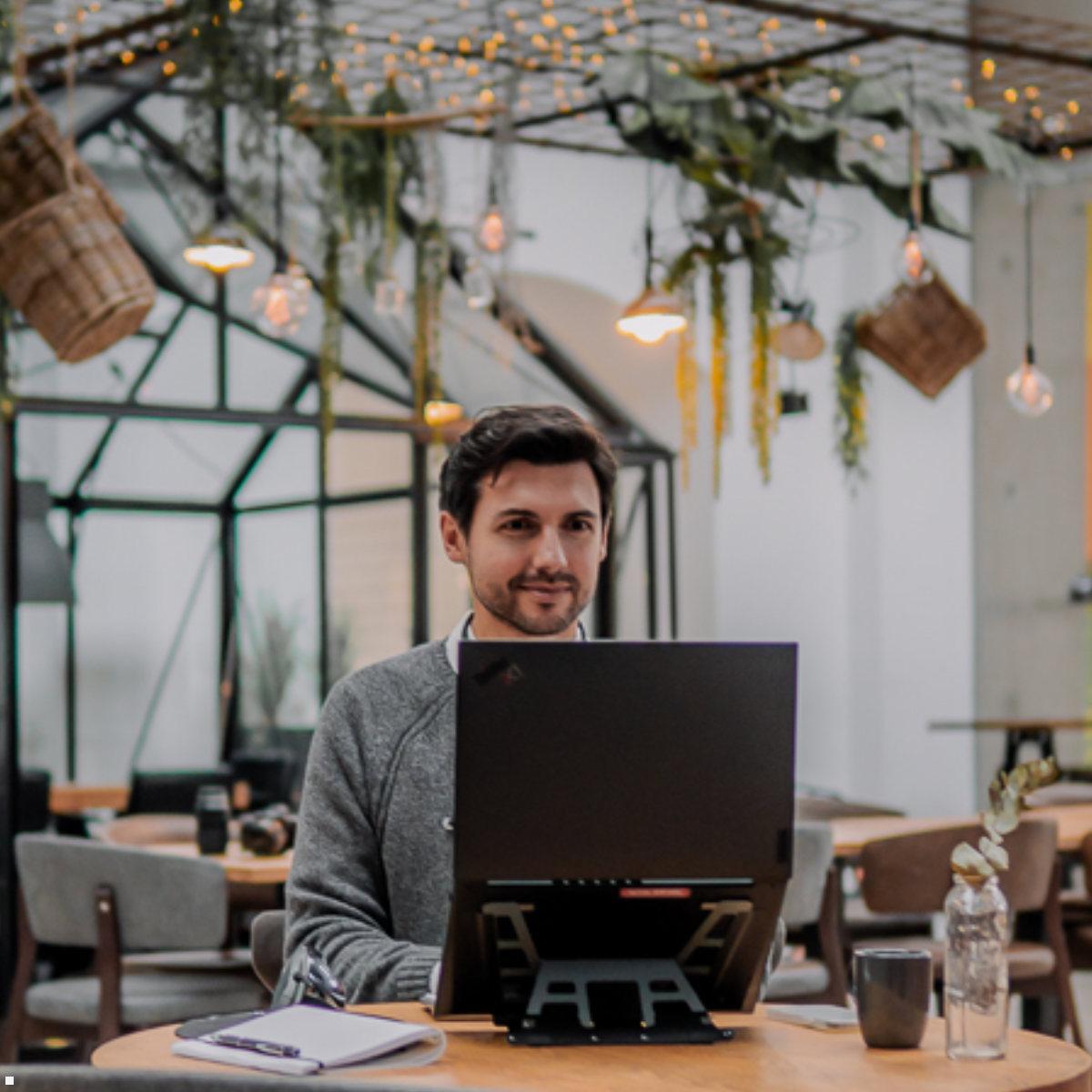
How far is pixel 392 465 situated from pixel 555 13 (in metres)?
2.34

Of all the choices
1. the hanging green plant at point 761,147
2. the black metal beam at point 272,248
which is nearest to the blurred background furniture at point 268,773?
the black metal beam at point 272,248

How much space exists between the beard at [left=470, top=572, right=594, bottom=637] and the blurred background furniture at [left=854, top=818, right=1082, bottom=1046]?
272 centimetres

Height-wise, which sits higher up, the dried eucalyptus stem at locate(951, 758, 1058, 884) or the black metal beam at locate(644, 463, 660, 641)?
the black metal beam at locate(644, 463, 660, 641)

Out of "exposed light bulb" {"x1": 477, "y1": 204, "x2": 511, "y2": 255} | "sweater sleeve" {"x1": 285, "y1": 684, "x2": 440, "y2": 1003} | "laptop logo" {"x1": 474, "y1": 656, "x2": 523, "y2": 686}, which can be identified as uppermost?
"exposed light bulb" {"x1": 477, "y1": 204, "x2": 511, "y2": 255}

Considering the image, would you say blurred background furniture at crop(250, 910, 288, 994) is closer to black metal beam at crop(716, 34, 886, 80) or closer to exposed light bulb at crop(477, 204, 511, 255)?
exposed light bulb at crop(477, 204, 511, 255)

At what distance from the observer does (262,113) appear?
21.1ft

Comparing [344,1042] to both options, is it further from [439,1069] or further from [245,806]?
[245,806]

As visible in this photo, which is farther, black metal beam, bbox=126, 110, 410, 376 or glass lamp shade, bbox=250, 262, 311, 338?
black metal beam, bbox=126, 110, 410, 376

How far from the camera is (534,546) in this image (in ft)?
9.02

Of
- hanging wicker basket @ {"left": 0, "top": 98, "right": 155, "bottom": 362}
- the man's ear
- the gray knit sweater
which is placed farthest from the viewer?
hanging wicker basket @ {"left": 0, "top": 98, "right": 155, "bottom": 362}

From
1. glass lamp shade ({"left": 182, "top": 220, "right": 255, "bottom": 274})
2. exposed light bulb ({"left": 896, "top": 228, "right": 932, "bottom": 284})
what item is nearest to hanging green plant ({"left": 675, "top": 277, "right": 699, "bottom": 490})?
exposed light bulb ({"left": 896, "top": 228, "right": 932, "bottom": 284})

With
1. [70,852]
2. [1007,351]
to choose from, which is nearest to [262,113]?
A: [70,852]

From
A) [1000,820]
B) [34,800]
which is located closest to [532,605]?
[1000,820]

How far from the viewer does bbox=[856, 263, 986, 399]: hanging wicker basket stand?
276 inches
